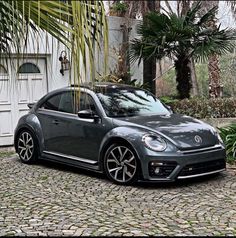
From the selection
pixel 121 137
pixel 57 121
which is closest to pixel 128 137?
pixel 121 137

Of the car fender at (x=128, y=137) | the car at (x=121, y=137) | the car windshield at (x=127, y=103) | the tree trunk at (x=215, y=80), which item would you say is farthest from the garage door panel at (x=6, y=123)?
the tree trunk at (x=215, y=80)

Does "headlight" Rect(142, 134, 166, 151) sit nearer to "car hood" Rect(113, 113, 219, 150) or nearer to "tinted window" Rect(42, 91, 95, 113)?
"car hood" Rect(113, 113, 219, 150)

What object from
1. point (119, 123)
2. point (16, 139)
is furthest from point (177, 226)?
point (16, 139)

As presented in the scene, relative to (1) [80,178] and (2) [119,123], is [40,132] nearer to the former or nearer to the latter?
(1) [80,178]

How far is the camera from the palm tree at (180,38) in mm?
10570

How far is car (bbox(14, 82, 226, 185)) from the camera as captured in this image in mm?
6090

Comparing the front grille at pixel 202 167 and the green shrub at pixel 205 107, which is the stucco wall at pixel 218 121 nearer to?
the green shrub at pixel 205 107

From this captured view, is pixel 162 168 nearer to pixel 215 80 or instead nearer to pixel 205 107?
pixel 205 107

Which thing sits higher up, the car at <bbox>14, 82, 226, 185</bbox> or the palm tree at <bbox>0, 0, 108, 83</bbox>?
the palm tree at <bbox>0, 0, 108, 83</bbox>

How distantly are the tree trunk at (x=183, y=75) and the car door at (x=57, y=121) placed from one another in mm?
4774

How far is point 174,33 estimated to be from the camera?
34.5 ft

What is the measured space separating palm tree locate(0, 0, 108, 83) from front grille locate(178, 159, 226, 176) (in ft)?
13.0

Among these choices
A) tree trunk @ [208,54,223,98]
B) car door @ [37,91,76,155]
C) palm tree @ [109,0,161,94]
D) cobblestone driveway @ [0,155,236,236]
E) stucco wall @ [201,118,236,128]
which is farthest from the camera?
tree trunk @ [208,54,223,98]

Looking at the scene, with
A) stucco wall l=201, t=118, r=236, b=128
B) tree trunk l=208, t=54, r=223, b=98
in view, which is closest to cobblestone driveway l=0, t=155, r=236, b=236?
stucco wall l=201, t=118, r=236, b=128
